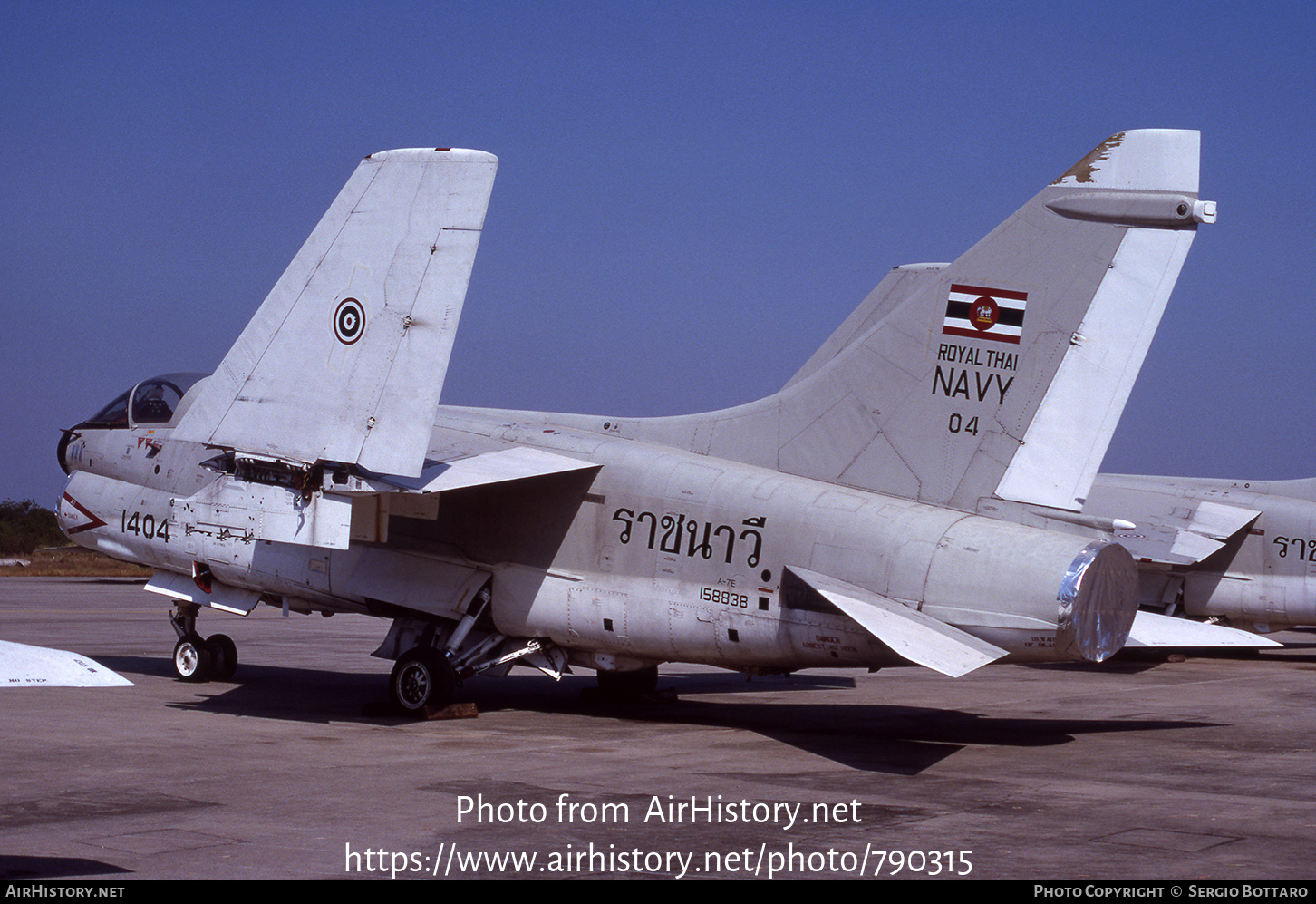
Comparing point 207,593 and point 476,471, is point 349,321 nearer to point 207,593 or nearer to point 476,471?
point 476,471

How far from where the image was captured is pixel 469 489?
46.6 ft

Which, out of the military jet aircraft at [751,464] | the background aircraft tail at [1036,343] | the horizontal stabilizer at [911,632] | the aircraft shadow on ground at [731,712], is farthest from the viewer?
the aircraft shadow on ground at [731,712]

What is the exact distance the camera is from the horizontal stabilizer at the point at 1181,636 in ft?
41.9

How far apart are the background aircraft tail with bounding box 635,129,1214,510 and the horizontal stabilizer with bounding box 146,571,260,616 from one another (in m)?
7.09

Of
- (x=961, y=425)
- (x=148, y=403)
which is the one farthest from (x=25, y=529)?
(x=961, y=425)

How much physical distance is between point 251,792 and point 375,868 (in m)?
2.64

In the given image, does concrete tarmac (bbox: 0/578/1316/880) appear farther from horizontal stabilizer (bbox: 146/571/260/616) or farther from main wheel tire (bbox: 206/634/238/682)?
horizontal stabilizer (bbox: 146/571/260/616)

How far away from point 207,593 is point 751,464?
6744mm

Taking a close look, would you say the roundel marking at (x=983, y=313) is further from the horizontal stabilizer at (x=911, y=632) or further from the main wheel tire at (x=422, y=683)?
the main wheel tire at (x=422, y=683)

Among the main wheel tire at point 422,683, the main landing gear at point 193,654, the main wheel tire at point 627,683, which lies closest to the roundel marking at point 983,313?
the main wheel tire at point 627,683

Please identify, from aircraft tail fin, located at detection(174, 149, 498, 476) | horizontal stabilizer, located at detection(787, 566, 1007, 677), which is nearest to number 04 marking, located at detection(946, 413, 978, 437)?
horizontal stabilizer, located at detection(787, 566, 1007, 677)

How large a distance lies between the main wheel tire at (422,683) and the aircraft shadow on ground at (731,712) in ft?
0.70
